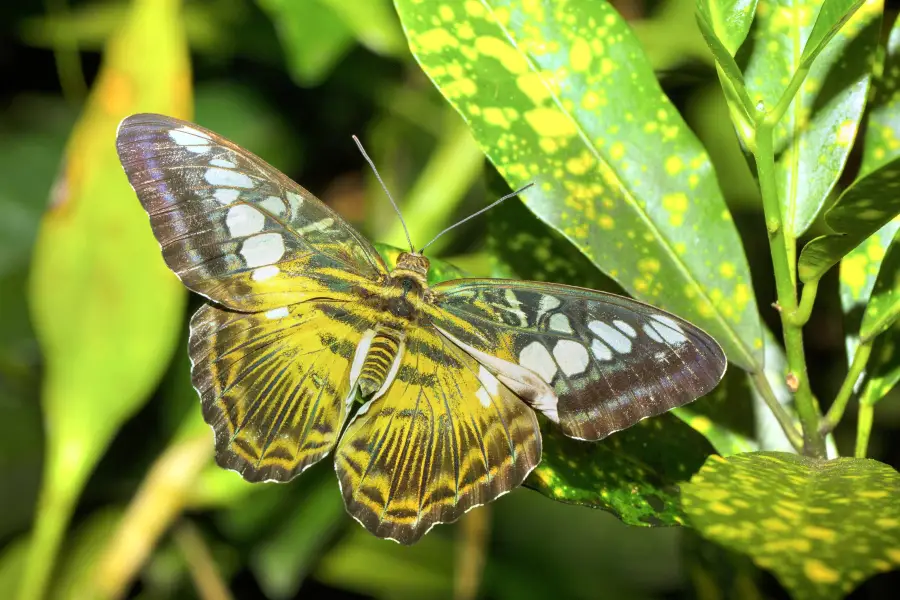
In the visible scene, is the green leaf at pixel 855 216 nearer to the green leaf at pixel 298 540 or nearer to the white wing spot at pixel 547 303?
the white wing spot at pixel 547 303

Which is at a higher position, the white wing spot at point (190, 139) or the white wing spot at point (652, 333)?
the white wing spot at point (652, 333)

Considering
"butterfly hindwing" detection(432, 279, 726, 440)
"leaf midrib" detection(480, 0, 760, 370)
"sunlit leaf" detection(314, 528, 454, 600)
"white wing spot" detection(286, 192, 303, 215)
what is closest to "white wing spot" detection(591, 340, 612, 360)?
"butterfly hindwing" detection(432, 279, 726, 440)

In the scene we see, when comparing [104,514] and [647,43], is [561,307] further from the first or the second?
[104,514]

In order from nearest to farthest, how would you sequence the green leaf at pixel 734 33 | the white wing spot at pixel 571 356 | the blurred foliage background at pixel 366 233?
the green leaf at pixel 734 33 < the white wing spot at pixel 571 356 < the blurred foliage background at pixel 366 233

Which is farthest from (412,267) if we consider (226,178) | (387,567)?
(387,567)

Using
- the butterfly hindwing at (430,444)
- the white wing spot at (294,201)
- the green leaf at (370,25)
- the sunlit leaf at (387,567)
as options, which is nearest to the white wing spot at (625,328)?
the butterfly hindwing at (430,444)

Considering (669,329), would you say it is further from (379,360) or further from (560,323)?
(379,360)

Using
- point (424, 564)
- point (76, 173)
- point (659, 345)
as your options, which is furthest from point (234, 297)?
point (424, 564)
